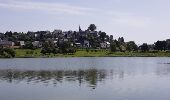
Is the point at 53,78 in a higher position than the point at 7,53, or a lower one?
lower

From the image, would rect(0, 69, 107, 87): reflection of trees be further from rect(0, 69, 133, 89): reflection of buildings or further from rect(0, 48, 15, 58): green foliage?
rect(0, 48, 15, 58): green foliage

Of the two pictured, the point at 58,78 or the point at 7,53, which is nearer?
the point at 58,78

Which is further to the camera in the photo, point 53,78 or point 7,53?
point 7,53

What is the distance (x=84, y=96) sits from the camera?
43.8m

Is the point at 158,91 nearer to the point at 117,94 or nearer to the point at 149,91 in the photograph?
the point at 149,91

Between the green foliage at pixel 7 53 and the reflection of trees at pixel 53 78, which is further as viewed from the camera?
the green foliage at pixel 7 53

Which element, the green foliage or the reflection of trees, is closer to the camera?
the reflection of trees

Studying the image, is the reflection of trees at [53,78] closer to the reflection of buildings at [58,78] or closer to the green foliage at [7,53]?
the reflection of buildings at [58,78]

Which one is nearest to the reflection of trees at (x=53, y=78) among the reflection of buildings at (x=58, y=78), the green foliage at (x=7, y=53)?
the reflection of buildings at (x=58, y=78)

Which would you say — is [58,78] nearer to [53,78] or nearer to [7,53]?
[53,78]

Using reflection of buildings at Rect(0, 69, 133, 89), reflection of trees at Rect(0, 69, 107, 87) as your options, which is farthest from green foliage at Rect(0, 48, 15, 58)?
reflection of trees at Rect(0, 69, 107, 87)

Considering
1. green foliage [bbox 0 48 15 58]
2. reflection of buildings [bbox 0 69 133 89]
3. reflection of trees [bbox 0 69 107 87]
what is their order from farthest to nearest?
green foliage [bbox 0 48 15 58] < reflection of trees [bbox 0 69 107 87] < reflection of buildings [bbox 0 69 133 89]

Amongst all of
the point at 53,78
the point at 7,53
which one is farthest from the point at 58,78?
the point at 7,53

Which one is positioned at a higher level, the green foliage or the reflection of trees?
the green foliage
